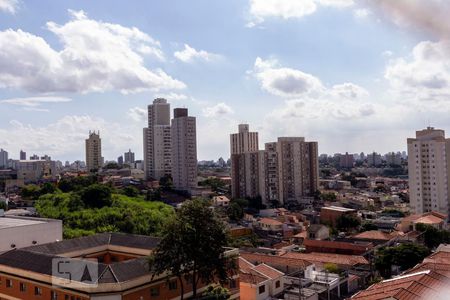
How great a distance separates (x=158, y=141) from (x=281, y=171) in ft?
81.6

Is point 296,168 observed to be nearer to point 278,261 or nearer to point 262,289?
point 278,261

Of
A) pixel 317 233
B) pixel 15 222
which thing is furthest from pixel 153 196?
pixel 15 222

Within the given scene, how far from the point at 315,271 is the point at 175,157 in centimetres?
4481

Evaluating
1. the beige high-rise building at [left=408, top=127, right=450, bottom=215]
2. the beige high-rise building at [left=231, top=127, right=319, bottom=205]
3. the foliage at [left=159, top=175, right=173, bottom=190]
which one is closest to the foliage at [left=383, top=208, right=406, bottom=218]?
the beige high-rise building at [left=408, top=127, right=450, bottom=215]

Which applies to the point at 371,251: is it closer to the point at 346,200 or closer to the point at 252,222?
the point at 252,222

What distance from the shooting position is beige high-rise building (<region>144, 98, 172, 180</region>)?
6903cm

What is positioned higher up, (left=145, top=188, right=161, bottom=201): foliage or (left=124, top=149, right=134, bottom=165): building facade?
(left=124, top=149, right=134, bottom=165): building facade

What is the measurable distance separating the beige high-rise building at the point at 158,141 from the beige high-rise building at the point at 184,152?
647cm

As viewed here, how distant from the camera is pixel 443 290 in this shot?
895cm

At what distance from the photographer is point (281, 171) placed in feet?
168

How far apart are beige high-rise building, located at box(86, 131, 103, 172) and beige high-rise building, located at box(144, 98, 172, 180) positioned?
19.9 metres

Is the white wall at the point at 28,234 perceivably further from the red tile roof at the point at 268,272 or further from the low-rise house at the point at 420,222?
the low-rise house at the point at 420,222

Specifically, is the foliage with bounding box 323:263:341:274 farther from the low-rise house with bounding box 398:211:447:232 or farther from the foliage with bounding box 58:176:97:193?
the foliage with bounding box 58:176:97:193

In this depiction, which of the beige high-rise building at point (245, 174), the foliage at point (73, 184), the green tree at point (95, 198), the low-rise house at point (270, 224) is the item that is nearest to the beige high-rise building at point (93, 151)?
the foliage at point (73, 184)
